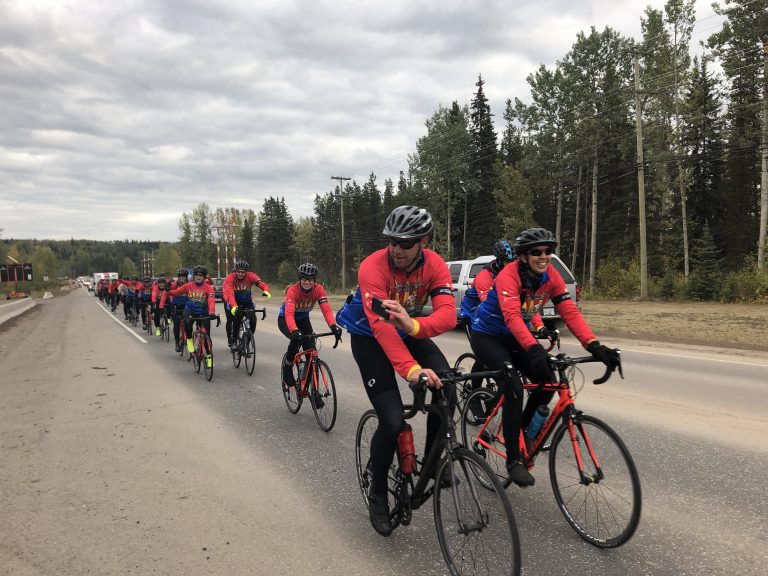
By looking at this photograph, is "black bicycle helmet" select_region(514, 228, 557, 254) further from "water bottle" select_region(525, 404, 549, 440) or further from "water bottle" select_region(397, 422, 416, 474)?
"water bottle" select_region(397, 422, 416, 474)

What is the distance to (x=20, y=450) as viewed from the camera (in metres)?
5.11

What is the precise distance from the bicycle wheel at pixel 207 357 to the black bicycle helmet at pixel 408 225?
22.1ft

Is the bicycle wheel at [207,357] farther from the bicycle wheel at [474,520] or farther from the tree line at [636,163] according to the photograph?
the tree line at [636,163]

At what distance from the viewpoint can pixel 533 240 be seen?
11.5ft

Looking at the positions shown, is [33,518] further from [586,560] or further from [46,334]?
[46,334]

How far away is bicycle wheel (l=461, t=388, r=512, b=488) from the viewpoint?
12.0ft

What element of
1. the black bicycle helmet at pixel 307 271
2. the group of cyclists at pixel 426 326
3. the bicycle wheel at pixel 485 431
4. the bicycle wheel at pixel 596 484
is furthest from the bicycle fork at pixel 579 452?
the black bicycle helmet at pixel 307 271


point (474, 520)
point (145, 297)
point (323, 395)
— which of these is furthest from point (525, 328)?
point (145, 297)

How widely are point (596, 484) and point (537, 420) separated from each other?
52cm

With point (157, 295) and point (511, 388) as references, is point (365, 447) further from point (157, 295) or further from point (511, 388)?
point (157, 295)

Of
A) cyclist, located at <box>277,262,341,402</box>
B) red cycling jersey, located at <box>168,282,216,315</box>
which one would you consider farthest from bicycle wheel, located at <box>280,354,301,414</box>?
red cycling jersey, located at <box>168,282,216,315</box>

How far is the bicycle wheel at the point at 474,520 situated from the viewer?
2389 millimetres

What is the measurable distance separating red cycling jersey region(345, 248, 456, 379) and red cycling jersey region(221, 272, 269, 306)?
6328 mm

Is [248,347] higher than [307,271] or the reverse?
the reverse
